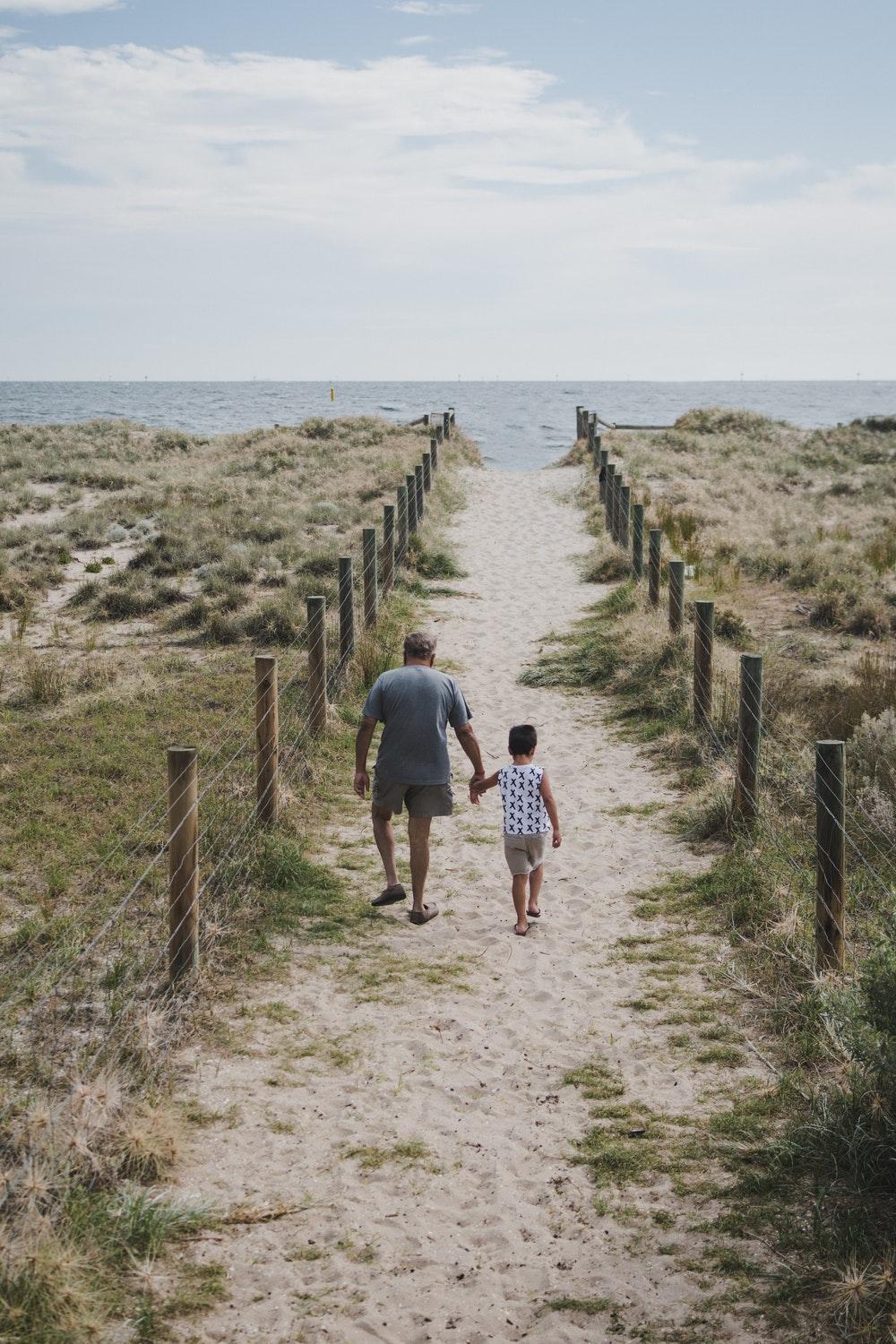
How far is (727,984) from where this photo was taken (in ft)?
20.9

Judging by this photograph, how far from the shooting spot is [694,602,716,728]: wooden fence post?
10.5 meters

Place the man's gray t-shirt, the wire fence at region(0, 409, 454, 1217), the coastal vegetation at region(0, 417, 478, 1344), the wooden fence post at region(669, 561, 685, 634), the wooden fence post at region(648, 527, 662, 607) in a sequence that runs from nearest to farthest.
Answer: the coastal vegetation at region(0, 417, 478, 1344) → the wire fence at region(0, 409, 454, 1217) → the man's gray t-shirt → the wooden fence post at region(669, 561, 685, 634) → the wooden fence post at region(648, 527, 662, 607)

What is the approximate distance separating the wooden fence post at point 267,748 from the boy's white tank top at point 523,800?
1.89m

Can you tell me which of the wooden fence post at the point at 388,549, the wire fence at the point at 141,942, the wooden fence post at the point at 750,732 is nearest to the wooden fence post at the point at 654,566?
the wooden fence post at the point at 388,549

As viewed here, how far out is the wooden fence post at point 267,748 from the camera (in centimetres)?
804

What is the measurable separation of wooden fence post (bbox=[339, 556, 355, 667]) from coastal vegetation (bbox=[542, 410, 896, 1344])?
Result: 2046 millimetres

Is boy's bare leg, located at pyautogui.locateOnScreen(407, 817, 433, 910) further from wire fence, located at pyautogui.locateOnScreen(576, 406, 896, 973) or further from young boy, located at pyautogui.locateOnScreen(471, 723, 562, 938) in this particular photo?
wire fence, located at pyautogui.locateOnScreen(576, 406, 896, 973)

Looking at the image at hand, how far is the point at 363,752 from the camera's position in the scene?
7.02 m

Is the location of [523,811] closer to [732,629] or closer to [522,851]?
[522,851]

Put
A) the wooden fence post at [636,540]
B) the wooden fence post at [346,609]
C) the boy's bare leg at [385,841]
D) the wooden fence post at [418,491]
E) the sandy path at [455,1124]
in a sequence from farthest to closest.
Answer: the wooden fence post at [418,491], the wooden fence post at [636,540], the wooden fence post at [346,609], the boy's bare leg at [385,841], the sandy path at [455,1124]

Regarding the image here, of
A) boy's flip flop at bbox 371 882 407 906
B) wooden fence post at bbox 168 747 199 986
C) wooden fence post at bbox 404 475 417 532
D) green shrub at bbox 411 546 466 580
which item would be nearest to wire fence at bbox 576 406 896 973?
boy's flip flop at bbox 371 882 407 906

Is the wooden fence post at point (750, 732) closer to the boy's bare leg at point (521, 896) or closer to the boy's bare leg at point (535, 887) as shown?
the boy's bare leg at point (535, 887)

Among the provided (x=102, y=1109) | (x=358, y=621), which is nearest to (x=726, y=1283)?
(x=102, y=1109)

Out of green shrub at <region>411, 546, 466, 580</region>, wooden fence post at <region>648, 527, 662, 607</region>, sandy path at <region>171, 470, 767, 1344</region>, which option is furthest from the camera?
green shrub at <region>411, 546, 466, 580</region>
